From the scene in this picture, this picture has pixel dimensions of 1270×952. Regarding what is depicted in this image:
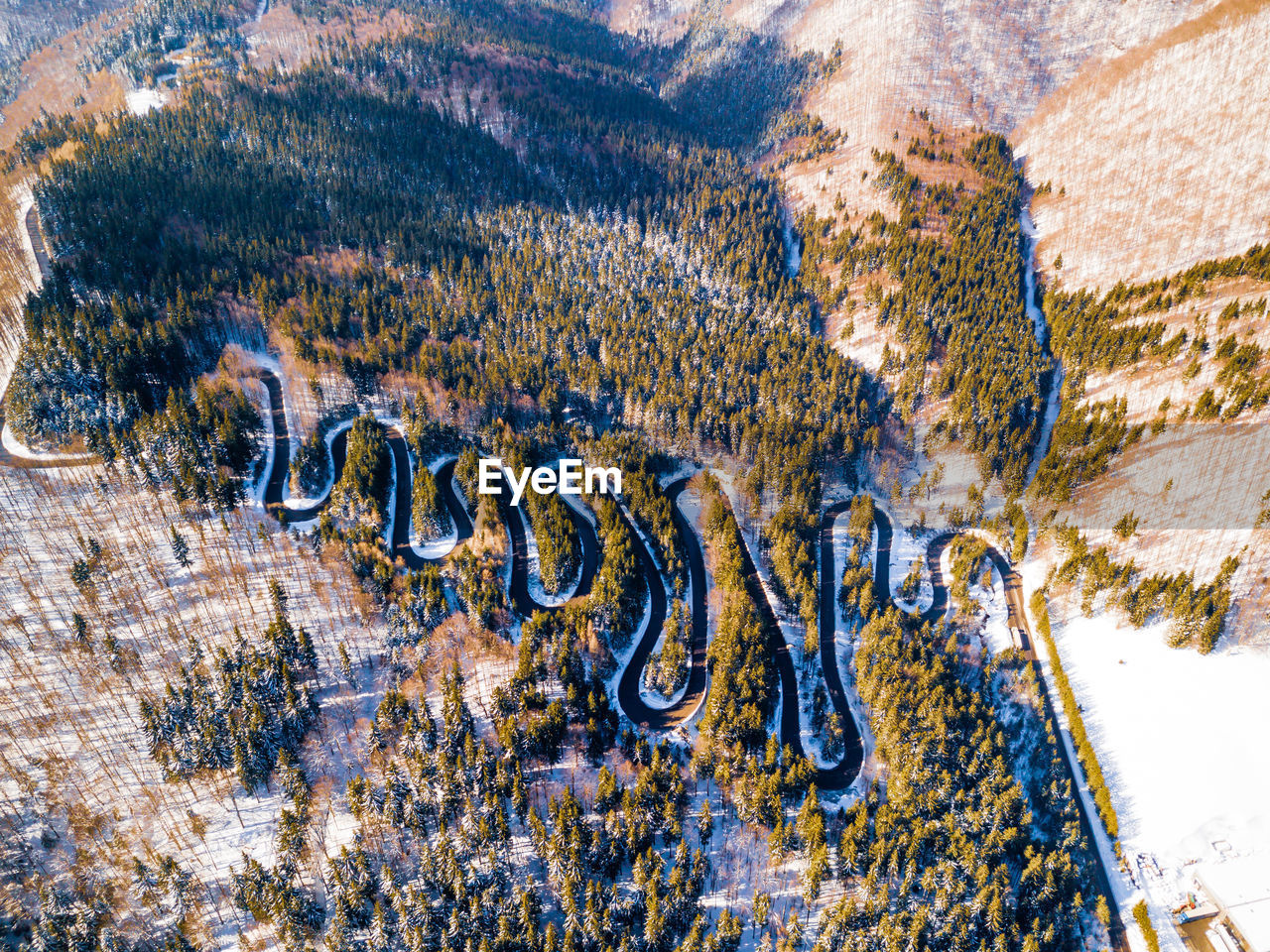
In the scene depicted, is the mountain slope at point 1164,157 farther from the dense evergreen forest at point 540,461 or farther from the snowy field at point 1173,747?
the snowy field at point 1173,747

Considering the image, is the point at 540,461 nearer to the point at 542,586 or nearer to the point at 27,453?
A: the point at 542,586

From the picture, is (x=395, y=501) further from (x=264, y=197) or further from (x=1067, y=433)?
(x=1067, y=433)

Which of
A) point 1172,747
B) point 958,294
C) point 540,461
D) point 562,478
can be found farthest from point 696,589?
point 958,294

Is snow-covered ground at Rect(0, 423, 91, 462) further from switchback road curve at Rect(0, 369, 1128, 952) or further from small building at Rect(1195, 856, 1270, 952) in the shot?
small building at Rect(1195, 856, 1270, 952)

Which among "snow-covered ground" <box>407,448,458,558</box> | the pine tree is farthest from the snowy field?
the pine tree


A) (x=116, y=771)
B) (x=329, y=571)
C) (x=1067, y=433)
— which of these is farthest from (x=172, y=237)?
(x=1067, y=433)

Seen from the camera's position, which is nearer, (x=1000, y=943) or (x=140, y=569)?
(x=1000, y=943)
